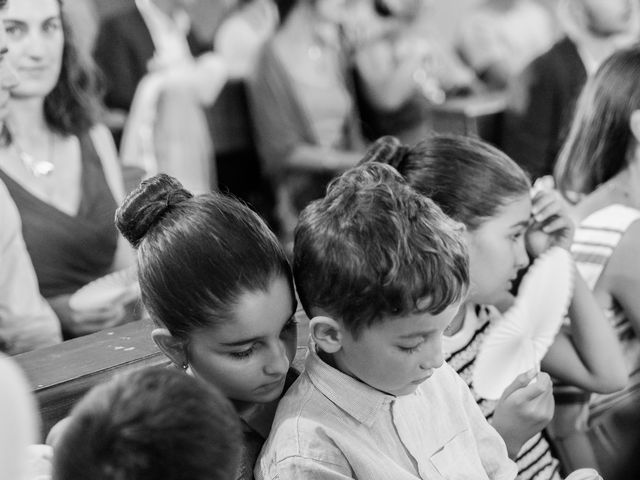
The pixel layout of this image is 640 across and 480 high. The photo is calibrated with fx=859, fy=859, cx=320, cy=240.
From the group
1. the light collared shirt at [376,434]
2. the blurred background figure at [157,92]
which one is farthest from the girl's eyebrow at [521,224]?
the blurred background figure at [157,92]

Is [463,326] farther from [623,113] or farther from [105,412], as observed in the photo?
[105,412]

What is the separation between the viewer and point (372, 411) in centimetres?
103

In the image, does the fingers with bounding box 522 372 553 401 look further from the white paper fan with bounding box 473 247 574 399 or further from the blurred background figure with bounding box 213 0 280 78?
the blurred background figure with bounding box 213 0 280 78

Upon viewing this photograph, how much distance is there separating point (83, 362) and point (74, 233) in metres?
0.54

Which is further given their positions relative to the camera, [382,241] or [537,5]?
[537,5]

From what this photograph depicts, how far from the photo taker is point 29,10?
65.4 inches

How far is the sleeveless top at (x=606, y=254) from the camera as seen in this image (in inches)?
61.3

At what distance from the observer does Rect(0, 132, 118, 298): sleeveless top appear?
1.63 m

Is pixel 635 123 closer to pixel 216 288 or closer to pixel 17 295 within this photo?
pixel 216 288

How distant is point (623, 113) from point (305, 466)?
1073 millimetres

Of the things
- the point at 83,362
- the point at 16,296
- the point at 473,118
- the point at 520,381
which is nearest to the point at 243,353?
the point at 83,362

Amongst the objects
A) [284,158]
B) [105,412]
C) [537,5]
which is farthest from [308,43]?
[105,412]

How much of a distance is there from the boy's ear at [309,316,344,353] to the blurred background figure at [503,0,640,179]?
2.06m

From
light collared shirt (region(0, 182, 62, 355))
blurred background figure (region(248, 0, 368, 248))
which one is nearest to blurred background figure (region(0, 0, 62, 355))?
light collared shirt (region(0, 182, 62, 355))
